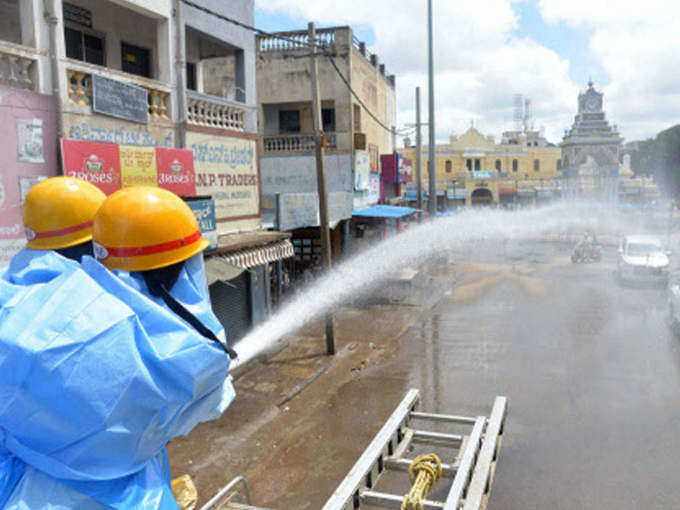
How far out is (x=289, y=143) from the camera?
72.2 ft

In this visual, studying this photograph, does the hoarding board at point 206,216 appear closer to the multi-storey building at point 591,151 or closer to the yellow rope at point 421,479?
the yellow rope at point 421,479

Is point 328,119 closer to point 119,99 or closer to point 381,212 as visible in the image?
point 381,212

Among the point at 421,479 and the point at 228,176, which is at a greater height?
the point at 228,176

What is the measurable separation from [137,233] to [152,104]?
9132mm

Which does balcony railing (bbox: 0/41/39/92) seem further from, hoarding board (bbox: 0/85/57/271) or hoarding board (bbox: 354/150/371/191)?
hoarding board (bbox: 354/150/371/191)

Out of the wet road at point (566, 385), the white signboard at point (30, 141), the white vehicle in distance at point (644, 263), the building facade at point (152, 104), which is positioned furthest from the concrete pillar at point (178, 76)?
the white vehicle in distance at point (644, 263)

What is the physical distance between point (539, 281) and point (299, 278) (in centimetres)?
1032

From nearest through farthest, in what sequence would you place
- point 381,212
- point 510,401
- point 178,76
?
point 510,401 < point 178,76 < point 381,212

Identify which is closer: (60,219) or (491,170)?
(60,219)

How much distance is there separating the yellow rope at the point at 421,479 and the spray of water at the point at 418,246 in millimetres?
1230

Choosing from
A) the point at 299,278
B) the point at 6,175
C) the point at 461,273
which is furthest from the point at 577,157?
the point at 6,175

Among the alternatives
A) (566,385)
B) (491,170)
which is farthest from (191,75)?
(491,170)

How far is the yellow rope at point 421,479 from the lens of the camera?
3.01 meters

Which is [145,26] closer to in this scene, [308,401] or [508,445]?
[308,401]
